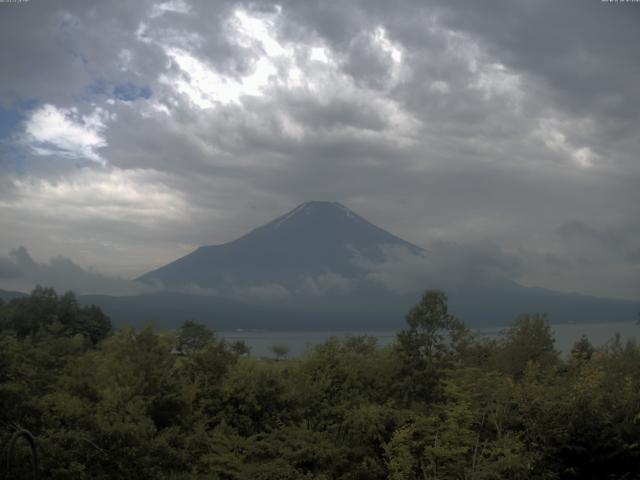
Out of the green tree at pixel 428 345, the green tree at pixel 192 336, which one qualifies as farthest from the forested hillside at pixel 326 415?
the green tree at pixel 192 336

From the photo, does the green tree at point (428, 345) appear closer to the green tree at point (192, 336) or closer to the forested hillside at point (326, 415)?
the forested hillside at point (326, 415)

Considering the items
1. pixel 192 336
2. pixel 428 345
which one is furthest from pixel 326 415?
Answer: pixel 192 336

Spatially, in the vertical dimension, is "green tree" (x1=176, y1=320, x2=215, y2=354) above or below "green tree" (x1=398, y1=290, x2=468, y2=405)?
below

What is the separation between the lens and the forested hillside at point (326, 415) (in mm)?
13617

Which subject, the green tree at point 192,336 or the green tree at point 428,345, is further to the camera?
the green tree at point 192,336

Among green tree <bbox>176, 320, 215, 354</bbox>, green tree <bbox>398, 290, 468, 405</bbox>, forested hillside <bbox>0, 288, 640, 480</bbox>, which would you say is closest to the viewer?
forested hillside <bbox>0, 288, 640, 480</bbox>

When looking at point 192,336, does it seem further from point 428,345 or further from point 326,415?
point 428,345

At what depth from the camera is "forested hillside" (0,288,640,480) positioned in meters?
13.6

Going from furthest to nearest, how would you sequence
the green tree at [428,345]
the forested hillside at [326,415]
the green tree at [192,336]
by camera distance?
1. the green tree at [192,336]
2. the green tree at [428,345]
3. the forested hillside at [326,415]

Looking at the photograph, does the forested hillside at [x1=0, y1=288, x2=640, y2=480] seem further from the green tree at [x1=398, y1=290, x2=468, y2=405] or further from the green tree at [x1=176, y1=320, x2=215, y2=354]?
the green tree at [x1=176, y1=320, x2=215, y2=354]

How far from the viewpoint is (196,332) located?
4391cm

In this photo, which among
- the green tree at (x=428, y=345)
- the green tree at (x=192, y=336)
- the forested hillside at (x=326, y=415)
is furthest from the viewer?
the green tree at (x=192, y=336)

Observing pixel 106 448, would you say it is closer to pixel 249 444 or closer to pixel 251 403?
pixel 249 444

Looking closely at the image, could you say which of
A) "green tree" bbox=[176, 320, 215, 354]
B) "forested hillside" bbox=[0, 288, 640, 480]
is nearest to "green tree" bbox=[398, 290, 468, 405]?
"forested hillside" bbox=[0, 288, 640, 480]
